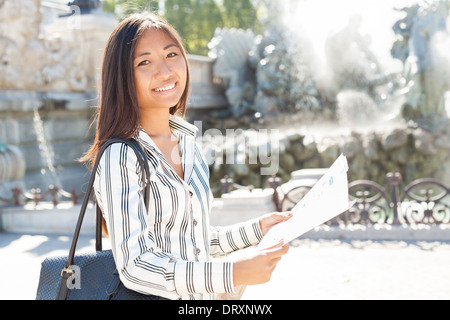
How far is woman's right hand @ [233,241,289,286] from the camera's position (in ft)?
4.66

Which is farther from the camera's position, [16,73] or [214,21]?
[214,21]

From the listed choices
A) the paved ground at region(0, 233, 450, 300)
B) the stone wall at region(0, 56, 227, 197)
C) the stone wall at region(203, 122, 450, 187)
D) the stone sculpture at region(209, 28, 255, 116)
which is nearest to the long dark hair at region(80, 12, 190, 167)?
the paved ground at region(0, 233, 450, 300)

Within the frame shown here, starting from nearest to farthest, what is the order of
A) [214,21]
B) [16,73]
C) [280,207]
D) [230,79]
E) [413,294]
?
[413,294], [280,207], [16,73], [230,79], [214,21]

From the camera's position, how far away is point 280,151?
12.5 meters

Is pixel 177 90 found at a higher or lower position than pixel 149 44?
lower

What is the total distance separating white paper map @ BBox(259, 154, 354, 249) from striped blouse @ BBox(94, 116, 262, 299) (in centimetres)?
22

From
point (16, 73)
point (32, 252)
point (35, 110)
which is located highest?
point (16, 73)

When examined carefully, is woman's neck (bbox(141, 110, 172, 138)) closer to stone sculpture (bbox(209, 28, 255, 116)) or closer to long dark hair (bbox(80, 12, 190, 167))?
long dark hair (bbox(80, 12, 190, 167))

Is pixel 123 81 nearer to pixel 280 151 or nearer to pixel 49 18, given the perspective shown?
pixel 280 151

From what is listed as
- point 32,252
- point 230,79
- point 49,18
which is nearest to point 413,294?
point 32,252

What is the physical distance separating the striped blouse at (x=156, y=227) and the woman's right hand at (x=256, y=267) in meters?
0.02

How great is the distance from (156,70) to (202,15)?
1327 inches

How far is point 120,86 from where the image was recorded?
164cm

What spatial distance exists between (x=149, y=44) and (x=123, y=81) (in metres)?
0.16
